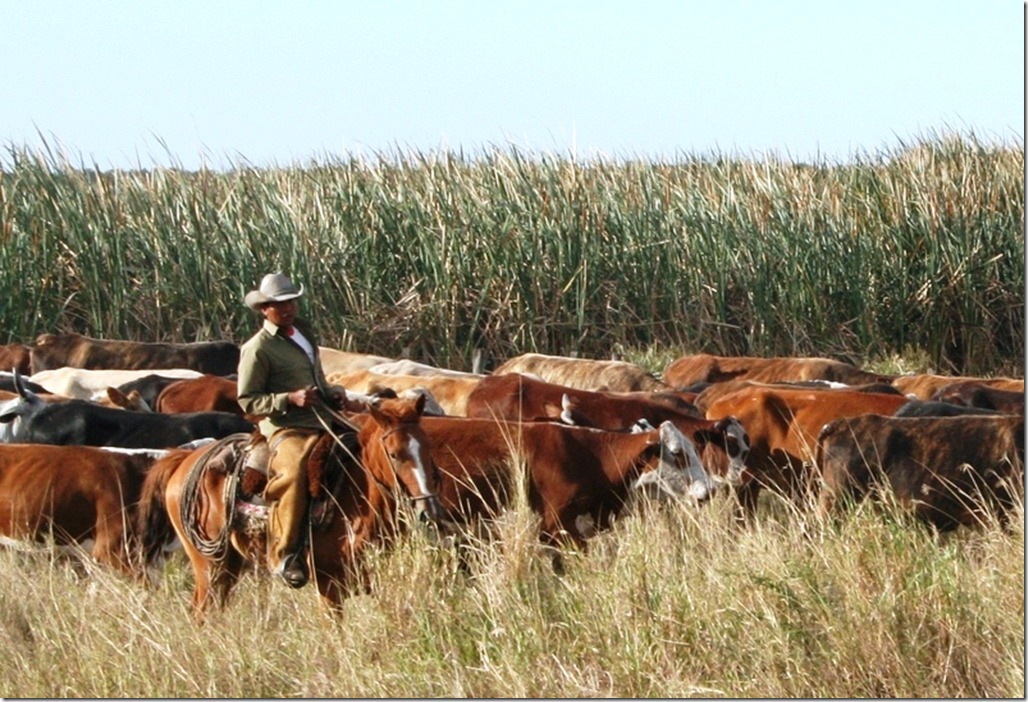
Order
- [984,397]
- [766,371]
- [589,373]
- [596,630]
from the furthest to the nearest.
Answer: [766,371] < [589,373] < [984,397] < [596,630]

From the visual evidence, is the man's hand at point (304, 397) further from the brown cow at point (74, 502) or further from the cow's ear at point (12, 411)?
the cow's ear at point (12, 411)

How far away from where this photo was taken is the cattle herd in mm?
8023

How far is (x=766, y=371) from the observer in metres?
14.5

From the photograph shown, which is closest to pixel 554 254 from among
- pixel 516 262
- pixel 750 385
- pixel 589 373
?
pixel 516 262

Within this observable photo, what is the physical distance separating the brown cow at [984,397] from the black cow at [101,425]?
5244 mm

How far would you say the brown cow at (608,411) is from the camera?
9953 millimetres

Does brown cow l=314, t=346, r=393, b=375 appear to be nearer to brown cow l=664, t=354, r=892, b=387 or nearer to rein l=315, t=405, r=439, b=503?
brown cow l=664, t=354, r=892, b=387

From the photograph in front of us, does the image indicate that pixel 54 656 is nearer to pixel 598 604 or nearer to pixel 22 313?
pixel 598 604

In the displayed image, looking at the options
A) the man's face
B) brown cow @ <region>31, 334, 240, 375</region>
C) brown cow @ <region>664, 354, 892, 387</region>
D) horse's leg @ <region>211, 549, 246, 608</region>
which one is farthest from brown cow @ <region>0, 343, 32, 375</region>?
the man's face

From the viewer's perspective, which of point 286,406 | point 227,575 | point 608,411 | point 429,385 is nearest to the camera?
point 286,406

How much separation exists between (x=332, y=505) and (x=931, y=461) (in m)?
3.68

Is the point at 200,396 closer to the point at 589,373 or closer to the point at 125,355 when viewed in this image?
the point at 125,355

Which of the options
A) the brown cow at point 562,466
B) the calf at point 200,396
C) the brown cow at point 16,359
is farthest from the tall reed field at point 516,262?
the brown cow at point 562,466

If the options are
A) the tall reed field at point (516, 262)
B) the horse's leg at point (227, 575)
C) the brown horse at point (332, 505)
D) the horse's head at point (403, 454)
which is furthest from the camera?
the tall reed field at point (516, 262)
